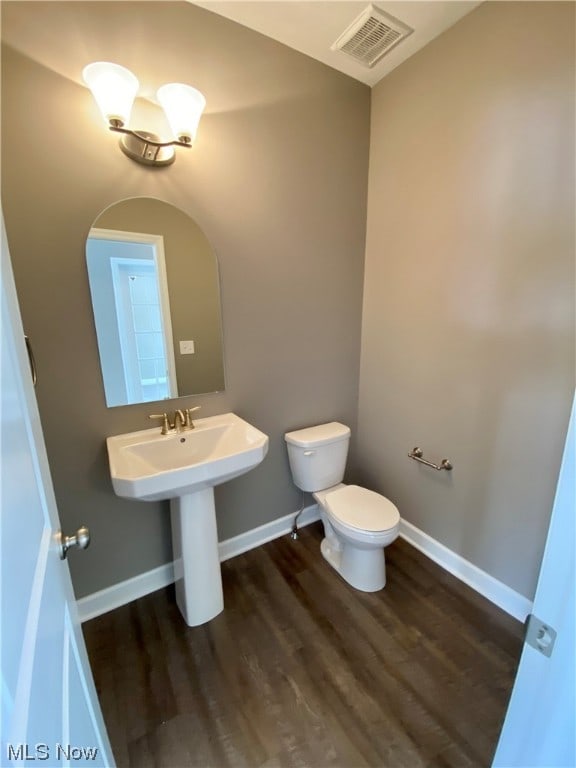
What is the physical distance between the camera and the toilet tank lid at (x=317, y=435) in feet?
6.32

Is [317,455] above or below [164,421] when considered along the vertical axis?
below

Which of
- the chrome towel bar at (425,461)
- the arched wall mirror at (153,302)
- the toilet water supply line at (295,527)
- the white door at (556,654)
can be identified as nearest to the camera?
the white door at (556,654)

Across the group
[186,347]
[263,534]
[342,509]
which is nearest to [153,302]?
[186,347]

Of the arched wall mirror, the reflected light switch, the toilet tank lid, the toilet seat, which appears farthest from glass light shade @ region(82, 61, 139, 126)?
the toilet seat

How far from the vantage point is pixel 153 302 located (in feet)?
4.99

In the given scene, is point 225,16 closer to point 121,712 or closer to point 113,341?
point 113,341

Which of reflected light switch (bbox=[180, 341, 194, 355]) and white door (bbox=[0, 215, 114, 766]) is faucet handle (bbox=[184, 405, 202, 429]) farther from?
white door (bbox=[0, 215, 114, 766])

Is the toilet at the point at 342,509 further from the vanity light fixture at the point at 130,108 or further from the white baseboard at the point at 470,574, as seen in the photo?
the vanity light fixture at the point at 130,108

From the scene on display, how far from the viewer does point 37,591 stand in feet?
1.74

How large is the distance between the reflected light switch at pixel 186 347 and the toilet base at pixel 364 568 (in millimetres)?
1276

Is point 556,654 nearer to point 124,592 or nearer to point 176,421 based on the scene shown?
point 176,421

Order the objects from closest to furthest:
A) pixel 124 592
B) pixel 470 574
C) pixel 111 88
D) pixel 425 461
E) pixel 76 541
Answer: pixel 76 541, pixel 111 88, pixel 124 592, pixel 470 574, pixel 425 461

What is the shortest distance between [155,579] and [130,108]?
2.10m
